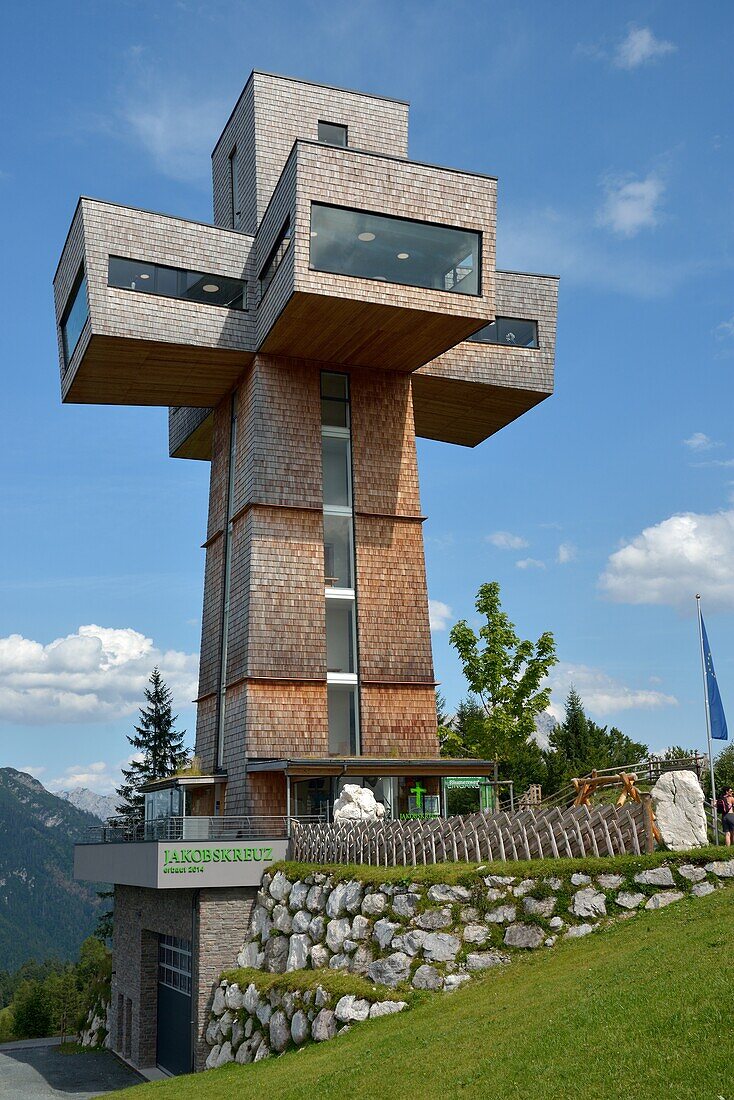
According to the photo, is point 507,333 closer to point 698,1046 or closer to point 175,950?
point 175,950

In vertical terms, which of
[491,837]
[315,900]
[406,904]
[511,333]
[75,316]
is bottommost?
[315,900]

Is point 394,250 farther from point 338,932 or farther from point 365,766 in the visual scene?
point 338,932

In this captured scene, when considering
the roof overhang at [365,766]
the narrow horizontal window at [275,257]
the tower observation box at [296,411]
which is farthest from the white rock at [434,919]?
the narrow horizontal window at [275,257]

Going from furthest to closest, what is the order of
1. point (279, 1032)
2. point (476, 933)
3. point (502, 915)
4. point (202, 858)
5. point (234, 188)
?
point (234, 188), point (202, 858), point (279, 1032), point (476, 933), point (502, 915)

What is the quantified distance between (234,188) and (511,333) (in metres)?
10.5

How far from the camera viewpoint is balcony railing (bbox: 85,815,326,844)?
2595 cm

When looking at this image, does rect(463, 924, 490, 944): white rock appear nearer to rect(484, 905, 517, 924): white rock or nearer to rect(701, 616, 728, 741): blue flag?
rect(484, 905, 517, 924): white rock

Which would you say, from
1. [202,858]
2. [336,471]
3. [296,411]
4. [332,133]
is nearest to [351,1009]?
[202,858]

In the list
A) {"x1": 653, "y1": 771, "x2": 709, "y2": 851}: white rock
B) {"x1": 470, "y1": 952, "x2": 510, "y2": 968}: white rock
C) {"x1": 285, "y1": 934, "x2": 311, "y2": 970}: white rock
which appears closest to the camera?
{"x1": 653, "y1": 771, "x2": 709, "y2": 851}: white rock

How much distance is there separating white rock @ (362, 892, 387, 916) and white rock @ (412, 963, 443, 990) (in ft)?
6.01

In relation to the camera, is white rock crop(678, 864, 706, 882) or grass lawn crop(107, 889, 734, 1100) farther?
white rock crop(678, 864, 706, 882)

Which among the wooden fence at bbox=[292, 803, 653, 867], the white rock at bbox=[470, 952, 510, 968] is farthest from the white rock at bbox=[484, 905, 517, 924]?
the wooden fence at bbox=[292, 803, 653, 867]

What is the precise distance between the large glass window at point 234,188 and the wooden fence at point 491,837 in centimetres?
2090

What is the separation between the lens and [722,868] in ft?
51.4
